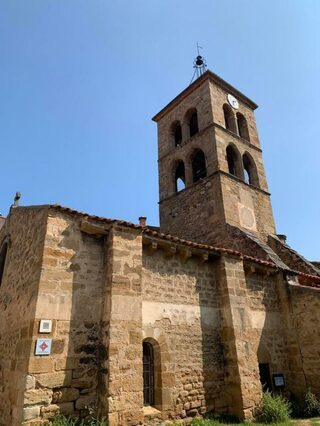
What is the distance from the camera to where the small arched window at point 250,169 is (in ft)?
47.5

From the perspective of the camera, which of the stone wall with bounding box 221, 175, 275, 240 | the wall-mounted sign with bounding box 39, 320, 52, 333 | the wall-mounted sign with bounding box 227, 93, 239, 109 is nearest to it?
the wall-mounted sign with bounding box 39, 320, 52, 333

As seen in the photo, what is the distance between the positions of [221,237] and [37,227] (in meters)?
7.08

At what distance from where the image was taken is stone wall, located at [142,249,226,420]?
6.20 meters

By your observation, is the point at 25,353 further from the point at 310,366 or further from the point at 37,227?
the point at 310,366

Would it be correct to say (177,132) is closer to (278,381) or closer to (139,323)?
(278,381)

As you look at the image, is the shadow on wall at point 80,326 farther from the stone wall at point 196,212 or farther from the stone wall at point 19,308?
the stone wall at point 196,212

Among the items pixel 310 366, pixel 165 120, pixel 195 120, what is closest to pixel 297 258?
pixel 310 366

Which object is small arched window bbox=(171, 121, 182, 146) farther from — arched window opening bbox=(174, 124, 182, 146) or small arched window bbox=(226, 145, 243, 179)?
small arched window bbox=(226, 145, 243, 179)

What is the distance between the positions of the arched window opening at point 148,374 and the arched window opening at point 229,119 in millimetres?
11807

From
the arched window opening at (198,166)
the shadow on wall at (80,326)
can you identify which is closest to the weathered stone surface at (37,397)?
the shadow on wall at (80,326)

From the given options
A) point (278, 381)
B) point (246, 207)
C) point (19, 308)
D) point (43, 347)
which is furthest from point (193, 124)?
point (43, 347)

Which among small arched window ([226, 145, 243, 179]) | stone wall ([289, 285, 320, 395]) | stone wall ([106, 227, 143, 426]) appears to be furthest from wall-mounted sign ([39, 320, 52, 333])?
small arched window ([226, 145, 243, 179])

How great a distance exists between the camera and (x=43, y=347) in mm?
4969

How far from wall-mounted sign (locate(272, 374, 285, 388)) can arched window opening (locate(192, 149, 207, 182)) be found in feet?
29.0
